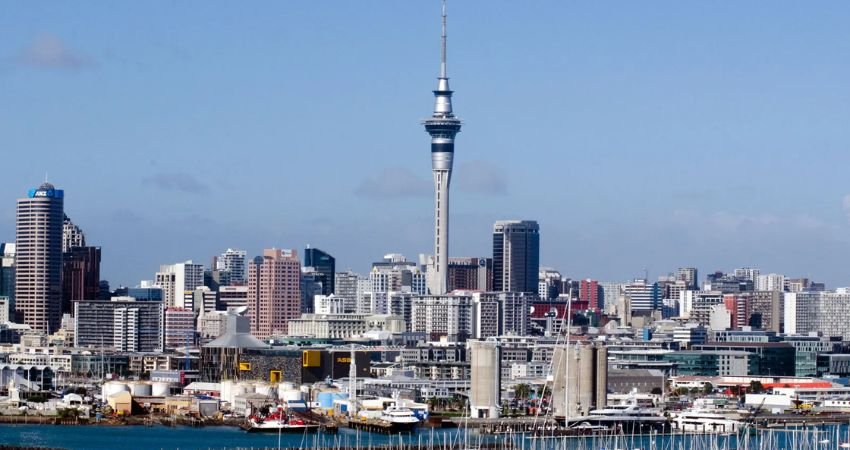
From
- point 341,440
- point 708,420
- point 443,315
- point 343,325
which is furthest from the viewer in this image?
point 443,315

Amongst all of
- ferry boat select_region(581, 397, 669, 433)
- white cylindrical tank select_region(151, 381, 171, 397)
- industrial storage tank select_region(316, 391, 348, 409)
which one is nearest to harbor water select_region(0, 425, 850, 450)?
ferry boat select_region(581, 397, 669, 433)

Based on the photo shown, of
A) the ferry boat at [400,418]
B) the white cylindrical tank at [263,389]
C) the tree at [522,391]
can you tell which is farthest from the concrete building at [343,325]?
the ferry boat at [400,418]

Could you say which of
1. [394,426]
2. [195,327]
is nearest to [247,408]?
[394,426]

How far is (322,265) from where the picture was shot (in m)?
140

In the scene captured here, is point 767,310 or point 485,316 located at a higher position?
point 767,310

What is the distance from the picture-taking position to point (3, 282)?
12638 centimetres

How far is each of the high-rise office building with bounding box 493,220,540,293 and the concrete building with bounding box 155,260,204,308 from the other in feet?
59.8

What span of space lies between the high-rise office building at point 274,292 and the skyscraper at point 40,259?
11.0 m

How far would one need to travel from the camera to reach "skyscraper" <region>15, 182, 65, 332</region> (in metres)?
115

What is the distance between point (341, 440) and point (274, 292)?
7223 centimetres

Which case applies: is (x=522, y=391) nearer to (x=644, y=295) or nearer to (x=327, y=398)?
(x=327, y=398)

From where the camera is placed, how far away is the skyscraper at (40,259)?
114625 mm

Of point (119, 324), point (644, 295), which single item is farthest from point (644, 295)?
point (119, 324)

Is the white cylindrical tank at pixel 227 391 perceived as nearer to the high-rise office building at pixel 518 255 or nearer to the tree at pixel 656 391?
the tree at pixel 656 391
